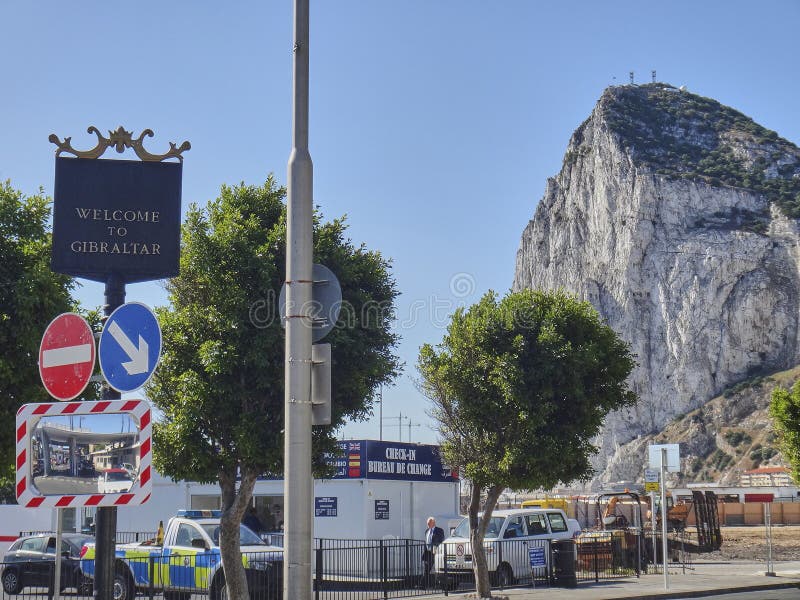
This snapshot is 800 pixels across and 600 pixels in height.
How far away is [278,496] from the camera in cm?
3069

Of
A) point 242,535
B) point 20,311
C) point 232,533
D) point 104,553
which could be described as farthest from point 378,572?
point 104,553

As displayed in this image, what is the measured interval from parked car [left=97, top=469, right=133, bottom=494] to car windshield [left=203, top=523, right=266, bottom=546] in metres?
14.1

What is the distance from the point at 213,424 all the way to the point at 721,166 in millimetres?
148251

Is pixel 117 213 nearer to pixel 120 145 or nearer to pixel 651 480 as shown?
pixel 120 145

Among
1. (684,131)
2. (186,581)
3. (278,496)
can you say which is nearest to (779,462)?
(684,131)

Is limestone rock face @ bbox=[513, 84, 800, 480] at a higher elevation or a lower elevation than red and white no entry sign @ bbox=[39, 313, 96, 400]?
higher

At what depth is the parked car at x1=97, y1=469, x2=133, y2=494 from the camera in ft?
24.2

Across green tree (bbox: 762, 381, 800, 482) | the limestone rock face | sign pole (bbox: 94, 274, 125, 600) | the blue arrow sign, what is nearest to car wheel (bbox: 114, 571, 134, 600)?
sign pole (bbox: 94, 274, 125, 600)

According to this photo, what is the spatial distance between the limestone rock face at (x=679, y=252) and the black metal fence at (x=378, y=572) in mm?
101674

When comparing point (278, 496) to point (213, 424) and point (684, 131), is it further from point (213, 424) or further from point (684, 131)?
point (684, 131)

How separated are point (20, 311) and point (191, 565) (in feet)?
28.2

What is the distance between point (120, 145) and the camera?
10.8 meters

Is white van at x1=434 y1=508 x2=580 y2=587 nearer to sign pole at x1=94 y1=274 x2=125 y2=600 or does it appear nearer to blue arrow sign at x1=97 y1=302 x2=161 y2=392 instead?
sign pole at x1=94 y1=274 x2=125 y2=600

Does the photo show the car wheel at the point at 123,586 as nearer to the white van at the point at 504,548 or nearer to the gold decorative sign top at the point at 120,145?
the white van at the point at 504,548
